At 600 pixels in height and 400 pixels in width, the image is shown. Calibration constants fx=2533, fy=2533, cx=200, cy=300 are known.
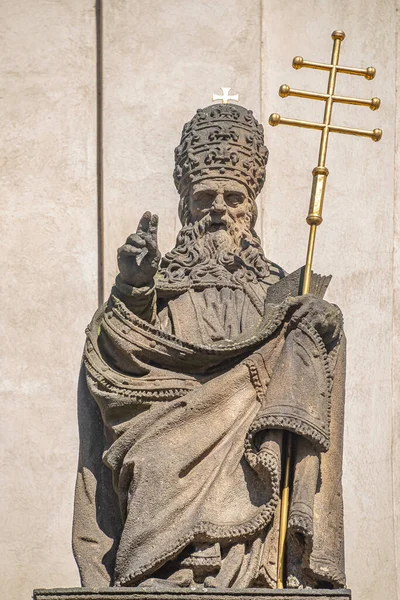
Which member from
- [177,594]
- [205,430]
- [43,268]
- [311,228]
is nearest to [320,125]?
[311,228]

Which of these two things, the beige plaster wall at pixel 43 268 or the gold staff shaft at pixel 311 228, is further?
the beige plaster wall at pixel 43 268

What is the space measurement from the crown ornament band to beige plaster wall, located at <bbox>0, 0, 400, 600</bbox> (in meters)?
0.83

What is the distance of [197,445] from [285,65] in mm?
2560

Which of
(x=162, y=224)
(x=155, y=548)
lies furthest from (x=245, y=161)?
(x=155, y=548)

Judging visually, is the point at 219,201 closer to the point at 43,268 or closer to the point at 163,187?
the point at 163,187

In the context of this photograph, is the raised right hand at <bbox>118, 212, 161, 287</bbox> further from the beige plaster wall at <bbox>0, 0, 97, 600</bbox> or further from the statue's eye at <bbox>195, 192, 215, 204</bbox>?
the beige plaster wall at <bbox>0, 0, 97, 600</bbox>

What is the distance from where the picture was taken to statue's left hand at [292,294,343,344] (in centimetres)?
770

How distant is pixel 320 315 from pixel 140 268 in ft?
1.88

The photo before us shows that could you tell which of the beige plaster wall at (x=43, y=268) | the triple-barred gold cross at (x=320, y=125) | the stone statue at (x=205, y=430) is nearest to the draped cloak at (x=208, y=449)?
the stone statue at (x=205, y=430)

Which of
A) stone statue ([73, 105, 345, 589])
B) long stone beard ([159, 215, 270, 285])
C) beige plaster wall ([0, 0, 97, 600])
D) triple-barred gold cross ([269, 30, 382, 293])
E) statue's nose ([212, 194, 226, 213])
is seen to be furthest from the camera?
beige plaster wall ([0, 0, 97, 600])

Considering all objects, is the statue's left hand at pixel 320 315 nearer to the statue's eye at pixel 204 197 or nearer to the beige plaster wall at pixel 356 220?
the statue's eye at pixel 204 197

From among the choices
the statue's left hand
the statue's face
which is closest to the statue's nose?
the statue's face

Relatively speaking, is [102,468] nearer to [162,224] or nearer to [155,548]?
[155,548]

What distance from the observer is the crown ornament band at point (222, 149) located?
27.5 ft
